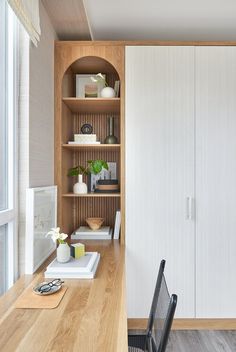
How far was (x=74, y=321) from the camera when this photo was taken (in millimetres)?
1123

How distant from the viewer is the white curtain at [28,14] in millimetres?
1457

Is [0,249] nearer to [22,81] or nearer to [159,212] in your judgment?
[22,81]

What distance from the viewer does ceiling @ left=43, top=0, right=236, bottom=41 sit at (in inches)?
85.9

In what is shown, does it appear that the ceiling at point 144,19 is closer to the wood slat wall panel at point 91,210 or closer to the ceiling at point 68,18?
the ceiling at point 68,18

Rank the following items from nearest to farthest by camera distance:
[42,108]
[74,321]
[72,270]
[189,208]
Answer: [74,321] < [72,270] < [42,108] < [189,208]

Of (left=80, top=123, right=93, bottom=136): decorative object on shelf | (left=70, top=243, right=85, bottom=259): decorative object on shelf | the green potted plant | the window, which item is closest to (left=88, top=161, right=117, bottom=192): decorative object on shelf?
the green potted plant

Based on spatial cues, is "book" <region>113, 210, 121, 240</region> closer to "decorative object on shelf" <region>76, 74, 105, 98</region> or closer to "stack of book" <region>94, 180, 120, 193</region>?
"stack of book" <region>94, 180, 120, 193</region>

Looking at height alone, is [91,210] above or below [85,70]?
below

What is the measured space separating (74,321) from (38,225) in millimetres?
793

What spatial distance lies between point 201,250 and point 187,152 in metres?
0.79

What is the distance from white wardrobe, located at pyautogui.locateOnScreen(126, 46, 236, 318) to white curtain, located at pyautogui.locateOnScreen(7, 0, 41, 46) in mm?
848

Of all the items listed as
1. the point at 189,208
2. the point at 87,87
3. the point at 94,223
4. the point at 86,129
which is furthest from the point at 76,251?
the point at 87,87

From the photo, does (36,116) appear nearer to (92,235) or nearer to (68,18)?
(68,18)

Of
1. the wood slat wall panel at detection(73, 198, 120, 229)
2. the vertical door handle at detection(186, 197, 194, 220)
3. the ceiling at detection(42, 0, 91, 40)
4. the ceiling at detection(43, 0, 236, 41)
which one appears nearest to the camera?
the ceiling at detection(42, 0, 91, 40)
